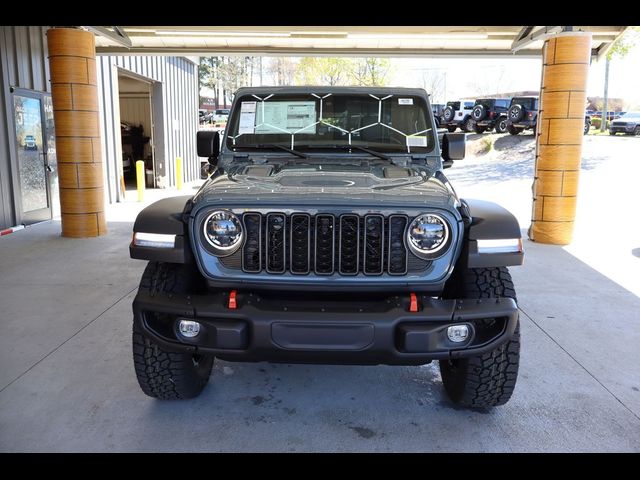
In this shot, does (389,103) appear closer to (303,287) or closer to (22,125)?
(303,287)

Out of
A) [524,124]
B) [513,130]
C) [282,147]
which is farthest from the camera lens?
[513,130]

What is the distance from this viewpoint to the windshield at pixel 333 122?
3.88 metres

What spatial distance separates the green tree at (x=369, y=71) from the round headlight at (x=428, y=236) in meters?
24.8

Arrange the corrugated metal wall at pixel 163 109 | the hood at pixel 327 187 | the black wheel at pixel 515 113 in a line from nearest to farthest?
the hood at pixel 327 187 < the corrugated metal wall at pixel 163 109 < the black wheel at pixel 515 113

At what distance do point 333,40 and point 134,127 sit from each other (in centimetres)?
1013

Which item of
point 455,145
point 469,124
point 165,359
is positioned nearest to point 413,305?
point 165,359

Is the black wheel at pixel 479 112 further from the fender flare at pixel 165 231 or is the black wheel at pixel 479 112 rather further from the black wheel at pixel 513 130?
the fender flare at pixel 165 231

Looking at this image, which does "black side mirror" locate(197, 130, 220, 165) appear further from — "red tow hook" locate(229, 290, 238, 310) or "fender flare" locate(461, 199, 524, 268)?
"fender flare" locate(461, 199, 524, 268)

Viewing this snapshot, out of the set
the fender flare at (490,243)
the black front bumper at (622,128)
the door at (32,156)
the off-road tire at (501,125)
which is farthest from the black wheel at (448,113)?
the fender flare at (490,243)

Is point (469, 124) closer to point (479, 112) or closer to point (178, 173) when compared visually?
point (479, 112)

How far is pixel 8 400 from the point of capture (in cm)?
322

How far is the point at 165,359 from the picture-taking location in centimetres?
300

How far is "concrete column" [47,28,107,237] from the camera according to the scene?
774cm

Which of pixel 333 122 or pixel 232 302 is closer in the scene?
pixel 232 302
